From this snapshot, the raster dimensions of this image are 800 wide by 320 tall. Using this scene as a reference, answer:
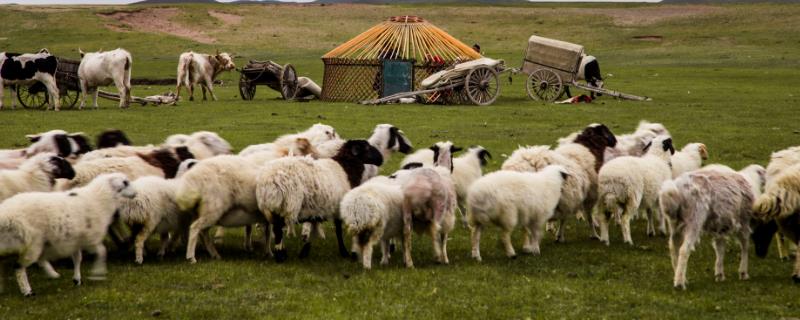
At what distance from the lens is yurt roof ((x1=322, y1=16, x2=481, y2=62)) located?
106 ft

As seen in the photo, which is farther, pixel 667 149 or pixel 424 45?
pixel 424 45

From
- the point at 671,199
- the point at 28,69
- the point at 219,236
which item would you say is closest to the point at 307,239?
the point at 219,236

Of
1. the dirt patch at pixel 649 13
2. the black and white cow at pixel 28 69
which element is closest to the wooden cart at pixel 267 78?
the black and white cow at pixel 28 69

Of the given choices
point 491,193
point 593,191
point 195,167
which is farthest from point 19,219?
point 593,191

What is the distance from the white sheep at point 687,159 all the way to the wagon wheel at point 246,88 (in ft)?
71.9

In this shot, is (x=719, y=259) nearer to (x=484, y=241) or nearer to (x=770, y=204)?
(x=770, y=204)

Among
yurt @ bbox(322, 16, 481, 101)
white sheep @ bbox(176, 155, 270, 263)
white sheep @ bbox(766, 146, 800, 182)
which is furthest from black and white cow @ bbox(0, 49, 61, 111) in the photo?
white sheep @ bbox(766, 146, 800, 182)

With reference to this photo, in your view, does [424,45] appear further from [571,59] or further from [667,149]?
[667,149]

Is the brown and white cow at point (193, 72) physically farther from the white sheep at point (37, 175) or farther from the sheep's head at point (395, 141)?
the white sheep at point (37, 175)

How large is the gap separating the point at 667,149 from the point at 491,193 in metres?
3.66

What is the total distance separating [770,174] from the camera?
1042 cm

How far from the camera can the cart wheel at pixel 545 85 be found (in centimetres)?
3077

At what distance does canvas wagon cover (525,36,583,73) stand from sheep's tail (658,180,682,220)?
2255 cm

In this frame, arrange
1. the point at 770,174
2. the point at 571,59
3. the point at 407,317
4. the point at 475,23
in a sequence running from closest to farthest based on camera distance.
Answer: the point at 407,317
the point at 770,174
the point at 571,59
the point at 475,23
